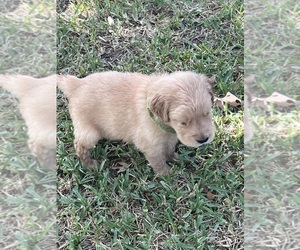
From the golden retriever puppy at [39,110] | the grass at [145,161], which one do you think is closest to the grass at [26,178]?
the golden retriever puppy at [39,110]

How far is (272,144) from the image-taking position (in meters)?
3.07

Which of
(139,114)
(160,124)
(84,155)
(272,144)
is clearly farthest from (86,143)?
(272,144)

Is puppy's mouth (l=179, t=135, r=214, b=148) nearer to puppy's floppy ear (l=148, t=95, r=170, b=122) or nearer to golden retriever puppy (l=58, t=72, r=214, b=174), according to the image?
golden retriever puppy (l=58, t=72, r=214, b=174)

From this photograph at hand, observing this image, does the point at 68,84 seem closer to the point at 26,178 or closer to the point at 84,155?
the point at 84,155

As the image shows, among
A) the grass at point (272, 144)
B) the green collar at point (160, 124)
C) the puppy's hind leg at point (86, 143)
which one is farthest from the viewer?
the puppy's hind leg at point (86, 143)

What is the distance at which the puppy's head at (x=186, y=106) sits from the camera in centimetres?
296

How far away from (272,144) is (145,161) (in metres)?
0.86

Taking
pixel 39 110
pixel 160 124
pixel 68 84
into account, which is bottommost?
pixel 160 124

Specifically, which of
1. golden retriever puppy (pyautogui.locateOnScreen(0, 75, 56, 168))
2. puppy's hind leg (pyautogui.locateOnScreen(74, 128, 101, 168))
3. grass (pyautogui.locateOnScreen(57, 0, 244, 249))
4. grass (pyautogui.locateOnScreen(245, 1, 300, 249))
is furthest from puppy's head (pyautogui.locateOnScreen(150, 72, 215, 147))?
golden retriever puppy (pyautogui.locateOnScreen(0, 75, 56, 168))

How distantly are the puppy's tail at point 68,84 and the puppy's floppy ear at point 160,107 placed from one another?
2.08 ft

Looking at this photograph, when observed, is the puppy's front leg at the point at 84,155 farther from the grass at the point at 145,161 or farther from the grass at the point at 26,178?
the grass at the point at 26,178

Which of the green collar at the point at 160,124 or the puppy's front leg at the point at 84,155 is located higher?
the green collar at the point at 160,124

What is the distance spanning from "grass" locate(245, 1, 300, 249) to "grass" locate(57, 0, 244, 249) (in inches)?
8.9

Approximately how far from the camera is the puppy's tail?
3.45 meters
